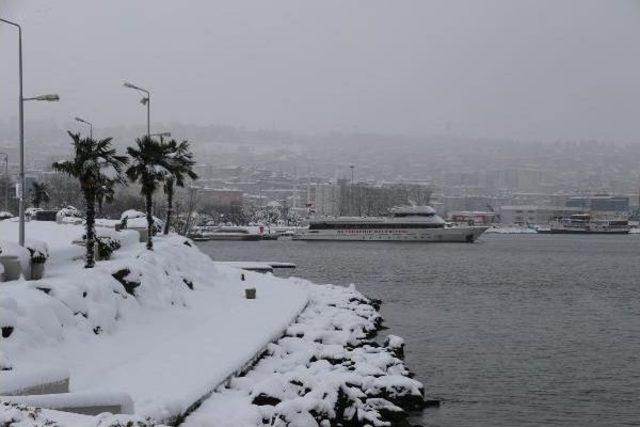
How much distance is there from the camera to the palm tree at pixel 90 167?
28.4m

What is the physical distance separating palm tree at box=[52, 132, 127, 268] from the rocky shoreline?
8226mm

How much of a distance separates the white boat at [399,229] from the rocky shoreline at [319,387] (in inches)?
4530

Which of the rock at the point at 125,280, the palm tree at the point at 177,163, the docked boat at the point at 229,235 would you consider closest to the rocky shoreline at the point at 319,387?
the rock at the point at 125,280

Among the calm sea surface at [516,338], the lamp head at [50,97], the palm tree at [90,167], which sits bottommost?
the calm sea surface at [516,338]

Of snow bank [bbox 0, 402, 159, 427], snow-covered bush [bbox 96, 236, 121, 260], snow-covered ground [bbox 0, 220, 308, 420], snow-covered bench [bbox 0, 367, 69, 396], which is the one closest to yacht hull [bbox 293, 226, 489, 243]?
snow-covered ground [bbox 0, 220, 308, 420]

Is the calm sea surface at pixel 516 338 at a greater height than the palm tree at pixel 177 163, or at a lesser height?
lesser

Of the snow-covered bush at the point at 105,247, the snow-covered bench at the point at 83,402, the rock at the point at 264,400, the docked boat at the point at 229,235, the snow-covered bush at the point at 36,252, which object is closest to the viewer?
the snow-covered bench at the point at 83,402

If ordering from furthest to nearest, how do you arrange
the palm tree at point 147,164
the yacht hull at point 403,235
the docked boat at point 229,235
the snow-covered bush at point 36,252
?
the docked boat at point 229,235, the yacht hull at point 403,235, the palm tree at point 147,164, the snow-covered bush at point 36,252

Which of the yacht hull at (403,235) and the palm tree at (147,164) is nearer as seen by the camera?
the palm tree at (147,164)

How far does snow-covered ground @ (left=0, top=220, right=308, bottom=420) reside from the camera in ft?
58.2

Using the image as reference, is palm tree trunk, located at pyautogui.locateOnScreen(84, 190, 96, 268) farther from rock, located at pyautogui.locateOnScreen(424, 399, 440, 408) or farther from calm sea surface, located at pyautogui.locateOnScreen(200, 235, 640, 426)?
rock, located at pyautogui.locateOnScreen(424, 399, 440, 408)

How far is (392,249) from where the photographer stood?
125688 mm

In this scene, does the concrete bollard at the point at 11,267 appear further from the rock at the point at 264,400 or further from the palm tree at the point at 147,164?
the palm tree at the point at 147,164

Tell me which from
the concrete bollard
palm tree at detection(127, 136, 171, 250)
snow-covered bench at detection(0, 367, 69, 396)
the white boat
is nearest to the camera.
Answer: snow-covered bench at detection(0, 367, 69, 396)
